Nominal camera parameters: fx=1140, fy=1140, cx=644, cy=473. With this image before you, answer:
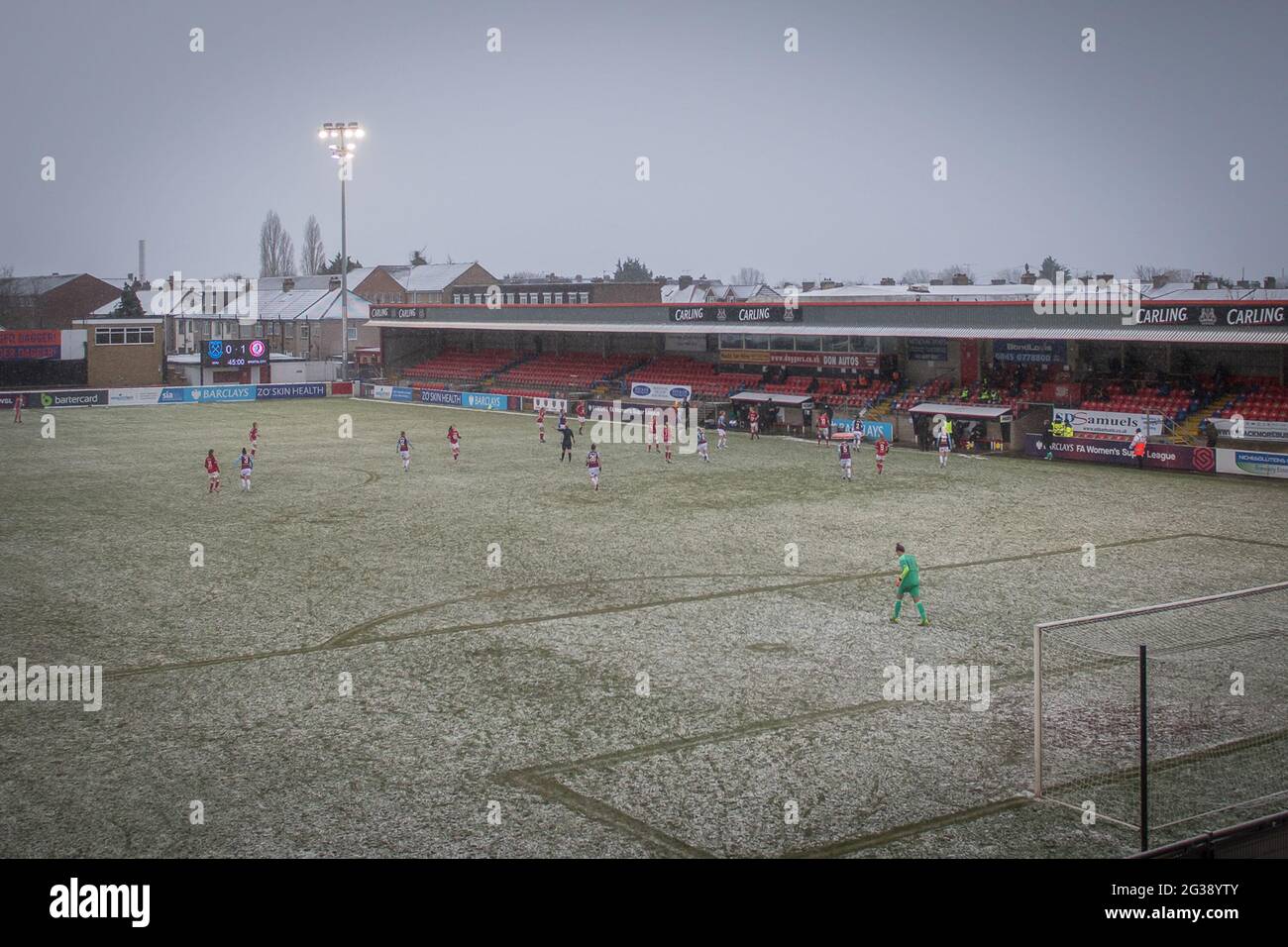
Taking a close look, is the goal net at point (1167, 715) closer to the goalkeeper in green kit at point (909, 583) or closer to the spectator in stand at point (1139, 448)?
the goalkeeper in green kit at point (909, 583)

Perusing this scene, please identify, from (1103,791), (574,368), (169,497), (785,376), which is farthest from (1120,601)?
(574,368)

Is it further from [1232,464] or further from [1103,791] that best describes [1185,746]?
[1232,464]

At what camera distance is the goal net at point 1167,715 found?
43.7 feet

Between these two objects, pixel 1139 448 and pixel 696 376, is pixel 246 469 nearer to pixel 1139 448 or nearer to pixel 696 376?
pixel 1139 448

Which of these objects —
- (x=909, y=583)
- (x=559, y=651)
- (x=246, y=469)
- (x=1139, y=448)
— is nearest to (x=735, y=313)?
(x=1139, y=448)

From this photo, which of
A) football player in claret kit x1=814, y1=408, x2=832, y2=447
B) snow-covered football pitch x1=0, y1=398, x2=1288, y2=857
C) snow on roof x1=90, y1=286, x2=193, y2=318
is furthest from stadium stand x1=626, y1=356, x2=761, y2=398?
snow on roof x1=90, y1=286, x2=193, y2=318

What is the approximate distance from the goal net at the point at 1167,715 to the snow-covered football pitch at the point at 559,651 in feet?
1.68

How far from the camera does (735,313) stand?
6606cm

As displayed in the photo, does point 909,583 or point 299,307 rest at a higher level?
point 299,307

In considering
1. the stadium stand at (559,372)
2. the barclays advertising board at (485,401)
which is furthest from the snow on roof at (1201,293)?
the barclays advertising board at (485,401)

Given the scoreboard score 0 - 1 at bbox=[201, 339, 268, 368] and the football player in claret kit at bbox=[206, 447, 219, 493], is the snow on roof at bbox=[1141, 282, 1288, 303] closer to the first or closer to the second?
the football player in claret kit at bbox=[206, 447, 219, 493]

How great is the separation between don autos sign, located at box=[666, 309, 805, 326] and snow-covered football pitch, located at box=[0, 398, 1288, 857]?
76.9 ft

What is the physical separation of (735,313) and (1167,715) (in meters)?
51.4

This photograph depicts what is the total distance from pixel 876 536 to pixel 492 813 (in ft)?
63.7
